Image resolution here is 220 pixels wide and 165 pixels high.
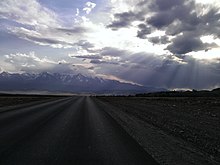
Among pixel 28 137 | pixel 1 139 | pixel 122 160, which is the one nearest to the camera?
pixel 122 160

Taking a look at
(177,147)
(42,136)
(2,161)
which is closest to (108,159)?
(2,161)

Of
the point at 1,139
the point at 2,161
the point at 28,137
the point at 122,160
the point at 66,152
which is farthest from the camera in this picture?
the point at 28,137

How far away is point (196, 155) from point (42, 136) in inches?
246

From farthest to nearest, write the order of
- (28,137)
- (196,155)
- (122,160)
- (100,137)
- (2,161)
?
(100,137)
(28,137)
(196,155)
(122,160)
(2,161)

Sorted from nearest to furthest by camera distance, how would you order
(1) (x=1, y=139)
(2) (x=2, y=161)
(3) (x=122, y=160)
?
(2) (x=2, y=161) < (3) (x=122, y=160) < (1) (x=1, y=139)

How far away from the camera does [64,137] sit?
44.0ft

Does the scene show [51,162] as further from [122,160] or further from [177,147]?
[177,147]

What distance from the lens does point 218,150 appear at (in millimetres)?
12188

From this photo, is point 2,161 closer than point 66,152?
Yes

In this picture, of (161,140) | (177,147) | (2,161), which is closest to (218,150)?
(177,147)

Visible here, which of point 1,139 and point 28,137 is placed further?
point 28,137

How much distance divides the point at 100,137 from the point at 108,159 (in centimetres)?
477

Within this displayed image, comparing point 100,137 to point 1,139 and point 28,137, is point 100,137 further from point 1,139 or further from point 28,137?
point 1,139

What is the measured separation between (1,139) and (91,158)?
4.42 metres
